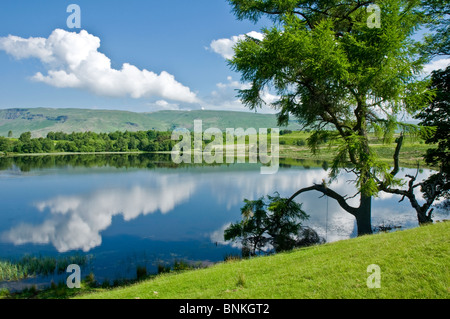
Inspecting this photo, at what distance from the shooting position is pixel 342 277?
7.40 meters

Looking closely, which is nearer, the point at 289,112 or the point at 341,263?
the point at 341,263

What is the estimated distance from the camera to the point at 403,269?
23.5 ft

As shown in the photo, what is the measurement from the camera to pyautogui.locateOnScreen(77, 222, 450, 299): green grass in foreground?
651 centimetres

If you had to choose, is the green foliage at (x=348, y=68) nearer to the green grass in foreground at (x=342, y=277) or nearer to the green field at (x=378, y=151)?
A: the green grass in foreground at (x=342, y=277)

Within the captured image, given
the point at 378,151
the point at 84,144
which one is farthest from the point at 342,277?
the point at 84,144

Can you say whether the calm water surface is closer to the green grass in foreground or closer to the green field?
the green grass in foreground

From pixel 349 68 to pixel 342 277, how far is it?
403 inches

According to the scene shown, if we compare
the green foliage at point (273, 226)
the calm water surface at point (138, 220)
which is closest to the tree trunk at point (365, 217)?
the green foliage at point (273, 226)

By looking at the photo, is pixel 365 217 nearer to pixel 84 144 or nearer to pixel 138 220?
pixel 138 220

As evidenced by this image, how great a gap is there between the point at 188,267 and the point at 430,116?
17.5 meters

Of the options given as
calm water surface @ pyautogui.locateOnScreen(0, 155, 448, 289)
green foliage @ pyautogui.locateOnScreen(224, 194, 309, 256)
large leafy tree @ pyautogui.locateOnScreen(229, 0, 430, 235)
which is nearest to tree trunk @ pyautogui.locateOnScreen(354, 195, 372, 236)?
large leafy tree @ pyautogui.locateOnScreen(229, 0, 430, 235)

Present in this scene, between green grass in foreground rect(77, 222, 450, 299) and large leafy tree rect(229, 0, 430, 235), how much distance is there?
532 cm
